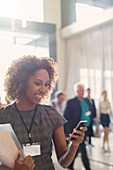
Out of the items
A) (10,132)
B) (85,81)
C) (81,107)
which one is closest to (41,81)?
(10,132)

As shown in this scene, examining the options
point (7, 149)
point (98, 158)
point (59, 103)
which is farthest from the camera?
point (59, 103)

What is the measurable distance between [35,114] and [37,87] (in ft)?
0.57

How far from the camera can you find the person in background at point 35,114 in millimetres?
1603

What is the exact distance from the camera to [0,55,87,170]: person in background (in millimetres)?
1603

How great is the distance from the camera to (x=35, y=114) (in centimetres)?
168

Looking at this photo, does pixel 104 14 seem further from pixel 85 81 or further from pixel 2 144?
pixel 2 144

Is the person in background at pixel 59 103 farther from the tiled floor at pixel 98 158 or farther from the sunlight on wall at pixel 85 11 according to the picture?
the sunlight on wall at pixel 85 11

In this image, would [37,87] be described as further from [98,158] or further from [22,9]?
[98,158]

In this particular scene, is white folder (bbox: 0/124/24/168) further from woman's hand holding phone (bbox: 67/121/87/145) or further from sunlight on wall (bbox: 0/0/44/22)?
sunlight on wall (bbox: 0/0/44/22)

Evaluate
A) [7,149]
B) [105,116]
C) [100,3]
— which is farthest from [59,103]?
[7,149]

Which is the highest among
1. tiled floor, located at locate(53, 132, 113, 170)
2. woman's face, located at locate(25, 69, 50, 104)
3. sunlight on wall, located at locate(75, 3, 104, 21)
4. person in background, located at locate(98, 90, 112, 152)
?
sunlight on wall, located at locate(75, 3, 104, 21)

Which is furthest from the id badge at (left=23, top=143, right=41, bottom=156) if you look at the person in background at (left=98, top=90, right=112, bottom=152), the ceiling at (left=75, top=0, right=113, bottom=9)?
the person in background at (left=98, top=90, right=112, bottom=152)

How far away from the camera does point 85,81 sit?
7.05m

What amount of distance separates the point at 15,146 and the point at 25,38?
2571 mm
